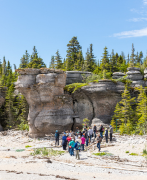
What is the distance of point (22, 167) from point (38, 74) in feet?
65.7

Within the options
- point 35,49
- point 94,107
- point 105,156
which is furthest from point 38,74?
point 35,49

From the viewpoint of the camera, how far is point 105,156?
65.3ft

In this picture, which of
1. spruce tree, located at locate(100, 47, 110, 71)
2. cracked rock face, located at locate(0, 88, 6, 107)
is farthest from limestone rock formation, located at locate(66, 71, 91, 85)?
cracked rock face, located at locate(0, 88, 6, 107)

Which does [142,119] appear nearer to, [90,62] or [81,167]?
[81,167]

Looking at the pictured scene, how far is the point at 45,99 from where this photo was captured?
34688mm

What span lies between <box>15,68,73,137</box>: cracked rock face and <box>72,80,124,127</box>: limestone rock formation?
198 centimetres

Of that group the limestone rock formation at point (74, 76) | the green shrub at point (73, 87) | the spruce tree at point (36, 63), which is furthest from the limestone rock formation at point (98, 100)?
the spruce tree at point (36, 63)

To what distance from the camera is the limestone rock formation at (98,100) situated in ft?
→ 112

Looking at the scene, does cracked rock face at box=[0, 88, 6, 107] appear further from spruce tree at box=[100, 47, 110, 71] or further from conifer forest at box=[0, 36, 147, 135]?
spruce tree at box=[100, 47, 110, 71]

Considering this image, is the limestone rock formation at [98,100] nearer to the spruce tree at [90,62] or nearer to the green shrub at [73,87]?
the green shrub at [73,87]

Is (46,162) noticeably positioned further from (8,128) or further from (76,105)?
(8,128)

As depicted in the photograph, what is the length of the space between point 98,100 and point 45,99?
8267 mm

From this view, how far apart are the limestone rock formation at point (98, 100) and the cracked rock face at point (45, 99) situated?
1.98 metres

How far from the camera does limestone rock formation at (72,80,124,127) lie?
112 ft
